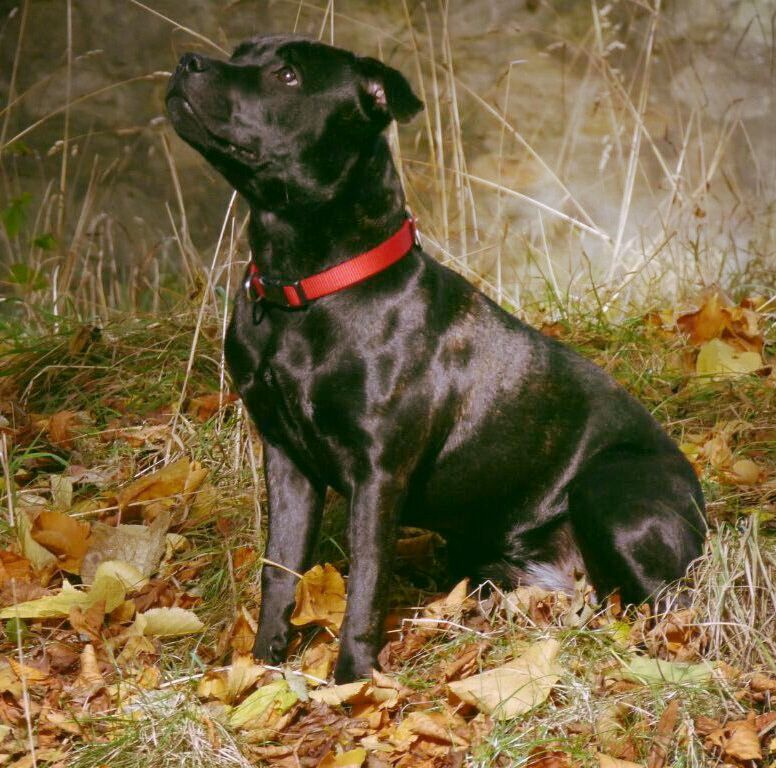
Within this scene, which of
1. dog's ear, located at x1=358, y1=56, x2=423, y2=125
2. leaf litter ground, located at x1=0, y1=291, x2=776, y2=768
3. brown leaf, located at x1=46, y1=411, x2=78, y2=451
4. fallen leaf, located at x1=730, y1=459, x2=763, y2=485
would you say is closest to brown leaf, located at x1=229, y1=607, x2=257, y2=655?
leaf litter ground, located at x1=0, y1=291, x2=776, y2=768

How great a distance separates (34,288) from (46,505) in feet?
5.44

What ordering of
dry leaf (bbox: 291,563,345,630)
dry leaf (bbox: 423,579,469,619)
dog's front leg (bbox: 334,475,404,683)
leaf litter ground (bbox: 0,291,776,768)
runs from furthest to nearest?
dry leaf (bbox: 423,579,469,619) → dry leaf (bbox: 291,563,345,630) → dog's front leg (bbox: 334,475,404,683) → leaf litter ground (bbox: 0,291,776,768)

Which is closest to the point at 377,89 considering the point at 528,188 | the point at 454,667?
the point at 454,667

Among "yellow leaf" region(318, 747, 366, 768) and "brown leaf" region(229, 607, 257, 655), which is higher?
"yellow leaf" region(318, 747, 366, 768)

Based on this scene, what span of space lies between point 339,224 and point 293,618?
112 centimetres

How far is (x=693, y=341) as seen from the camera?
4590 millimetres

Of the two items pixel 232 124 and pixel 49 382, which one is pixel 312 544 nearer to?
pixel 232 124

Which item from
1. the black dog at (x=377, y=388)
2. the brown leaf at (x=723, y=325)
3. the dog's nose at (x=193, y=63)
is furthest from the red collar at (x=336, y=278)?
the brown leaf at (x=723, y=325)

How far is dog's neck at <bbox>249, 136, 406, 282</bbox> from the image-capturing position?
9.66 ft

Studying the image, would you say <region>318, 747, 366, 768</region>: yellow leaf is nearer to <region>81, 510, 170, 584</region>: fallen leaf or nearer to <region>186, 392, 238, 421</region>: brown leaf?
<region>81, 510, 170, 584</region>: fallen leaf

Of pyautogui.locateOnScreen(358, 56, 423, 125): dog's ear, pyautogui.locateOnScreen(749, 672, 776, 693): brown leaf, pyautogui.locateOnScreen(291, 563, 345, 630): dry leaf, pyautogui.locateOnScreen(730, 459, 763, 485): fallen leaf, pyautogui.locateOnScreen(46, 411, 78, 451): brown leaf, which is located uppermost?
pyautogui.locateOnScreen(358, 56, 423, 125): dog's ear

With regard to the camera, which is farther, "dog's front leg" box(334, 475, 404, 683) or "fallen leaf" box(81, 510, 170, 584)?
"fallen leaf" box(81, 510, 170, 584)

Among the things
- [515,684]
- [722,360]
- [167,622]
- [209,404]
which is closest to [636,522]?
[515,684]

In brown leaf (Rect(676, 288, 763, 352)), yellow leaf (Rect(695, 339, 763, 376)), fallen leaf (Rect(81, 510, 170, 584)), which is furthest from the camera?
brown leaf (Rect(676, 288, 763, 352))
